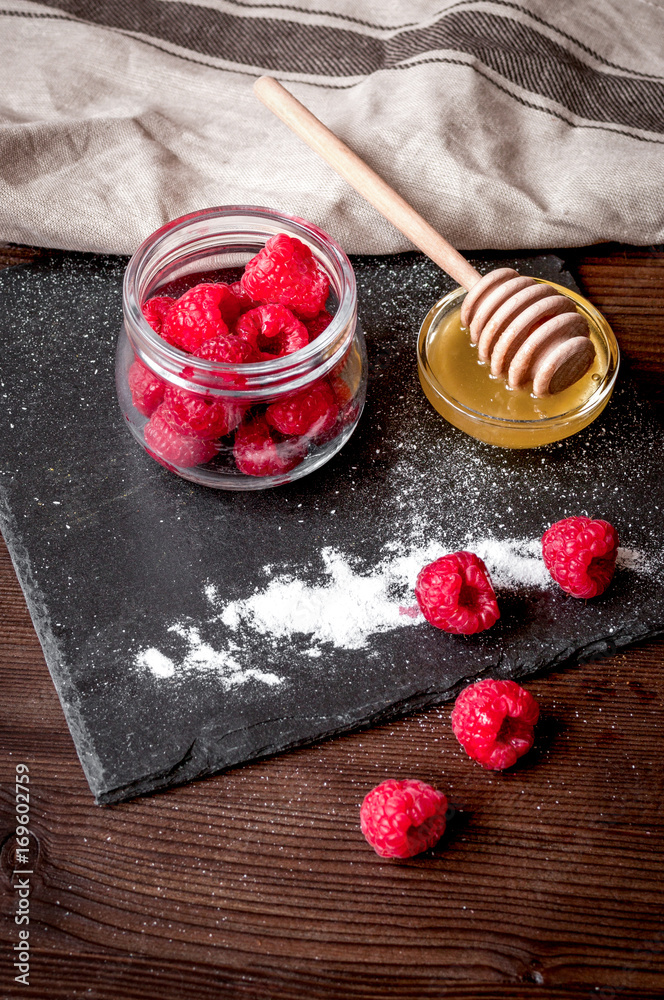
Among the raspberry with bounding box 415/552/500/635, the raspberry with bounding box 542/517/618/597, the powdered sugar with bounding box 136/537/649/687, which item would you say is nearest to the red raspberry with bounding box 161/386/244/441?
the powdered sugar with bounding box 136/537/649/687

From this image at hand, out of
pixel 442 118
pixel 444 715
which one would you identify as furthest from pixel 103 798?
pixel 442 118

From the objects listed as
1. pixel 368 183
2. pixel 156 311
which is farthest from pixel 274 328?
pixel 368 183

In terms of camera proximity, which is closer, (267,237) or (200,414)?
(200,414)

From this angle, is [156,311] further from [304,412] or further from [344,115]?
[344,115]

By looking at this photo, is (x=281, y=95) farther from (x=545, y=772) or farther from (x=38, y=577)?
(x=545, y=772)

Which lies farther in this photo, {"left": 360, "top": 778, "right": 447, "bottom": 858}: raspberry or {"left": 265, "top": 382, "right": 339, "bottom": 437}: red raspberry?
{"left": 265, "top": 382, "right": 339, "bottom": 437}: red raspberry

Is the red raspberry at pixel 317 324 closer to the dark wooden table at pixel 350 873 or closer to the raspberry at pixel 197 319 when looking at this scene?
the raspberry at pixel 197 319

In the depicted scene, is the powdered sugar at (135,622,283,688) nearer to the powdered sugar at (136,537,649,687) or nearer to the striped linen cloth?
the powdered sugar at (136,537,649,687)
